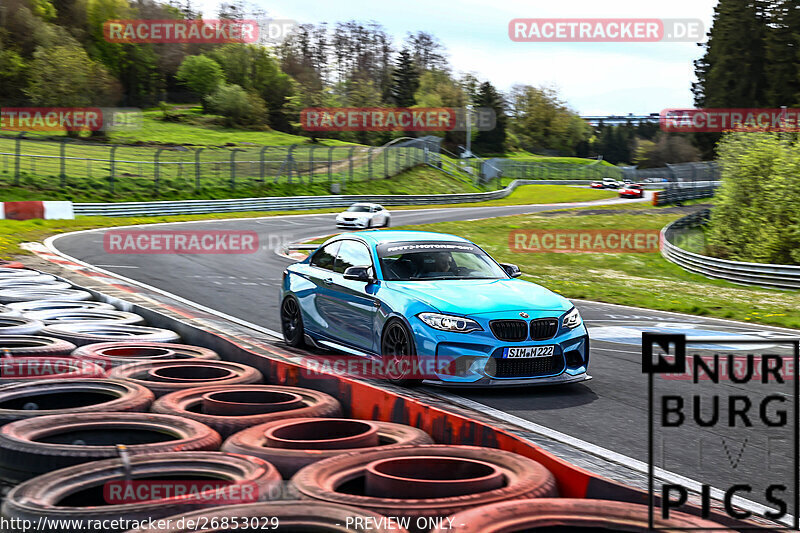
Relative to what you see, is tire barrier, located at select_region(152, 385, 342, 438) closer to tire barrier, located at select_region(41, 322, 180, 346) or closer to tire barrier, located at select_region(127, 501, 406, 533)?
tire barrier, located at select_region(127, 501, 406, 533)

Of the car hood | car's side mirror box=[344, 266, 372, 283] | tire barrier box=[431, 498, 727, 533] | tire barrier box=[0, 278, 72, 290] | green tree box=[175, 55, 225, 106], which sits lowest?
tire barrier box=[431, 498, 727, 533]

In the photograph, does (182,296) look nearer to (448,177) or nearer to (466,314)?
(466,314)

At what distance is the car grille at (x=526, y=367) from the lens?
26.1ft

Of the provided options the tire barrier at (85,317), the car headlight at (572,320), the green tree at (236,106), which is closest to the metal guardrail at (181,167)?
the green tree at (236,106)

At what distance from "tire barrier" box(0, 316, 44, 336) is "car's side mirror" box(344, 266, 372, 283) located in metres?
3.19

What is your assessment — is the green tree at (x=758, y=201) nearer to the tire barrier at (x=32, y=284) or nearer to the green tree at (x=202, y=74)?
the tire barrier at (x=32, y=284)

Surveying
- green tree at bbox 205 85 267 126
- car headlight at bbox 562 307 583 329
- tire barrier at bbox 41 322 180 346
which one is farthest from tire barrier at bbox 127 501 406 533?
green tree at bbox 205 85 267 126

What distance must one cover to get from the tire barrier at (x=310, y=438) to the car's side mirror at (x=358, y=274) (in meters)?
3.45

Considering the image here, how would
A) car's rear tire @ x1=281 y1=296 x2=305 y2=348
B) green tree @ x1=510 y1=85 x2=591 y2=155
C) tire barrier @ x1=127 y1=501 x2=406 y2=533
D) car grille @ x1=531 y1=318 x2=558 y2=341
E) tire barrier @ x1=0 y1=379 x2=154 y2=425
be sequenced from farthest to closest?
green tree @ x1=510 y1=85 x2=591 y2=155
car's rear tire @ x1=281 y1=296 x2=305 y2=348
car grille @ x1=531 y1=318 x2=558 y2=341
tire barrier @ x1=0 y1=379 x2=154 y2=425
tire barrier @ x1=127 y1=501 x2=406 y2=533

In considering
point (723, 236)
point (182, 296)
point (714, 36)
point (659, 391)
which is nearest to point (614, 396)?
point (659, 391)

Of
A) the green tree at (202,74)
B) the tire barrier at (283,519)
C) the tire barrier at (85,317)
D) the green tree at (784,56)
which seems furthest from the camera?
the green tree at (202,74)

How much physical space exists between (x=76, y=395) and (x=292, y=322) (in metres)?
4.42

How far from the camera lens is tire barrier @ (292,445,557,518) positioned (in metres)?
3.85

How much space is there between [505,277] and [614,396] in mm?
2008
